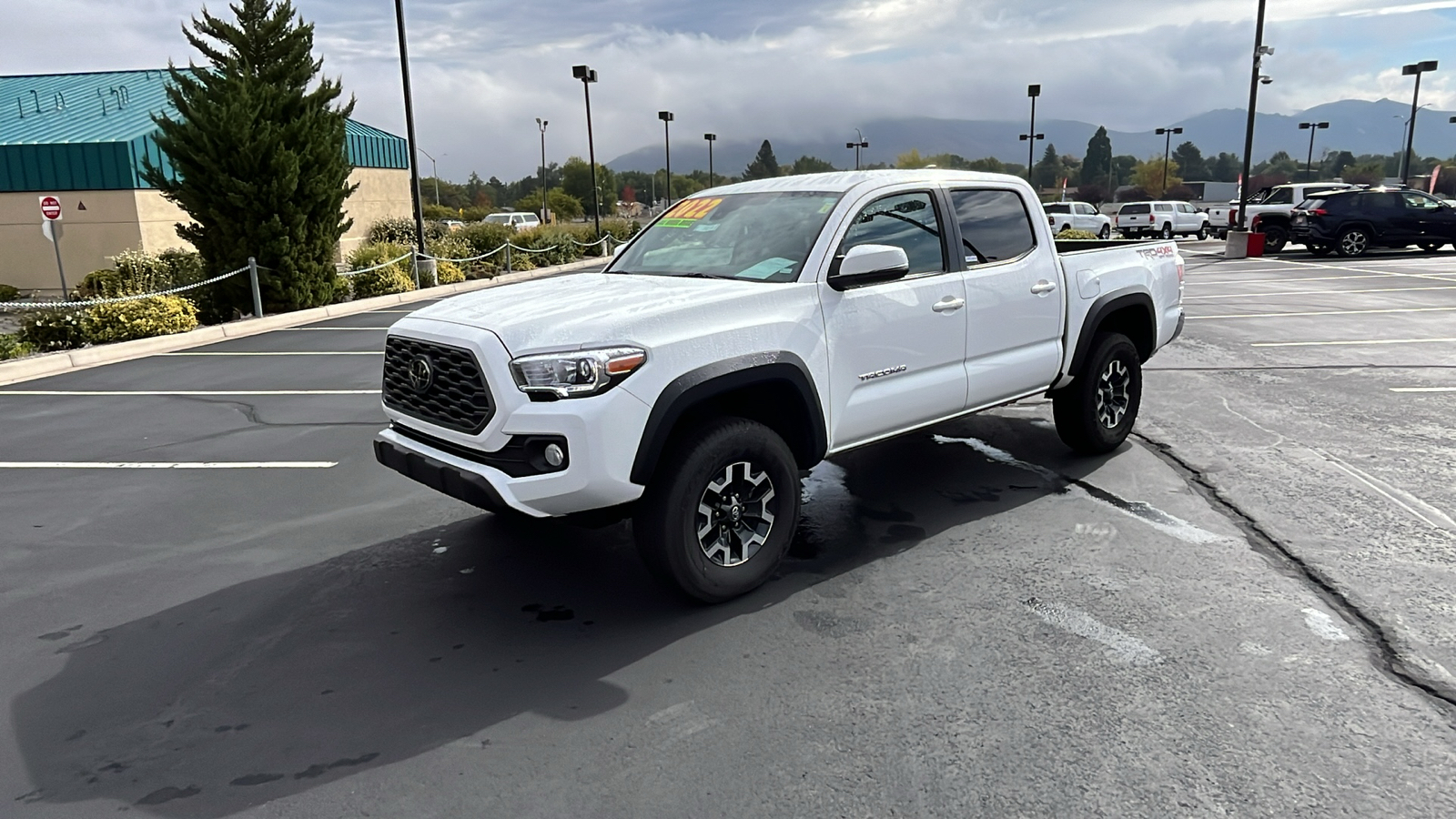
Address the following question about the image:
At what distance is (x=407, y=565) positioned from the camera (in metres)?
4.97

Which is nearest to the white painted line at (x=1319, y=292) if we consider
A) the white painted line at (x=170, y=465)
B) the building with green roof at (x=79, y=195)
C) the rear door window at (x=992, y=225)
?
the rear door window at (x=992, y=225)

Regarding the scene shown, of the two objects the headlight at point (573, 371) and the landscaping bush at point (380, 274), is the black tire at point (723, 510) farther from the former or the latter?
the landscaping bush at point (380, 274)

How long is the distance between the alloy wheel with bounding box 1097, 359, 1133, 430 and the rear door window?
1176 millimetres

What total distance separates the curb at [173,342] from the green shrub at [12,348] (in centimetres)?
50

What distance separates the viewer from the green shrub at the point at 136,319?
13.4 meters

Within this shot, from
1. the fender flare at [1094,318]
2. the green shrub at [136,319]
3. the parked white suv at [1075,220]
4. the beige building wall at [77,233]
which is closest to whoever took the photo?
the fender flare at [1094,318]

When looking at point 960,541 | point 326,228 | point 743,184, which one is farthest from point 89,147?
point 960,541

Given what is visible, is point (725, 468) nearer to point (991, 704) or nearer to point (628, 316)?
point (628, 316)

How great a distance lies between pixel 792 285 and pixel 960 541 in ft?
5.51

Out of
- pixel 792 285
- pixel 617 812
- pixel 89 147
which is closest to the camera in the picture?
pixel 617 812

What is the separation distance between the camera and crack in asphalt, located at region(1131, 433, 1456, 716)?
11.6ft

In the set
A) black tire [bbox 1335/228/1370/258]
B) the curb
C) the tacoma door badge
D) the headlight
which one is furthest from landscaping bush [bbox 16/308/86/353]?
black tire [bbox 1335/228/1370/258]

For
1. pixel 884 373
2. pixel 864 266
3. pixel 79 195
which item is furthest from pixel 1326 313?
pixel 79 195

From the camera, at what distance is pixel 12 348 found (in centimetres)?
1233
